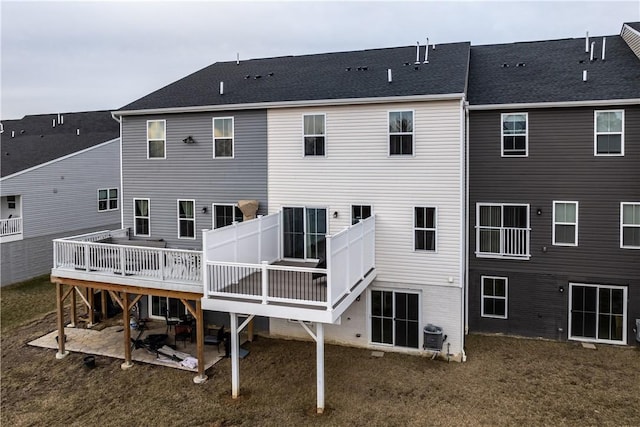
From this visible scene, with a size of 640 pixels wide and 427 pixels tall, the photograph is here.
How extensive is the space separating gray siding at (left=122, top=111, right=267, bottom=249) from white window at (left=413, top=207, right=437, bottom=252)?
4786 mm

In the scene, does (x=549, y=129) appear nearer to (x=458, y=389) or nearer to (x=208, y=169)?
(x=458, y=389)

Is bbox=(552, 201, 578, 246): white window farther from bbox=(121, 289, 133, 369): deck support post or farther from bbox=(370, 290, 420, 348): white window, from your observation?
bbox=(121, 289, 133, 369): deck support post

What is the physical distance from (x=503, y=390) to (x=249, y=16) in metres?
21.8

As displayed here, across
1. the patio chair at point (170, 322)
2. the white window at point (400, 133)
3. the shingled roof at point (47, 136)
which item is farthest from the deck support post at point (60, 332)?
A: the shingled roof at point (47, 136)

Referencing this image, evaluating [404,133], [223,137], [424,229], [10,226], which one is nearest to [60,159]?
[10,226]

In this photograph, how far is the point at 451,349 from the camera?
12148mm

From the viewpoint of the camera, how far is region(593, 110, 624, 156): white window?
12375mm

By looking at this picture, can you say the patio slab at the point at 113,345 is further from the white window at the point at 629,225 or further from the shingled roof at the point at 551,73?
the white window at the point at 629,225

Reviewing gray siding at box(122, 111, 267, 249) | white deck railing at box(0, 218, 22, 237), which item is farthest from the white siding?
white deck railing at box(0, 218, 22, 237)

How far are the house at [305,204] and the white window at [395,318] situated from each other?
30 millimetres

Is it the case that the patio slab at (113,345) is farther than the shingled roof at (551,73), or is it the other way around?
the shingled roof at (551,73)

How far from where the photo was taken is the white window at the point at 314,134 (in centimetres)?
1306

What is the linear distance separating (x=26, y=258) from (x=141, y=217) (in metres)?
10.2

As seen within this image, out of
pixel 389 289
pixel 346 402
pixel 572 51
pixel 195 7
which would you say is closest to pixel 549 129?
pixel 572 51
